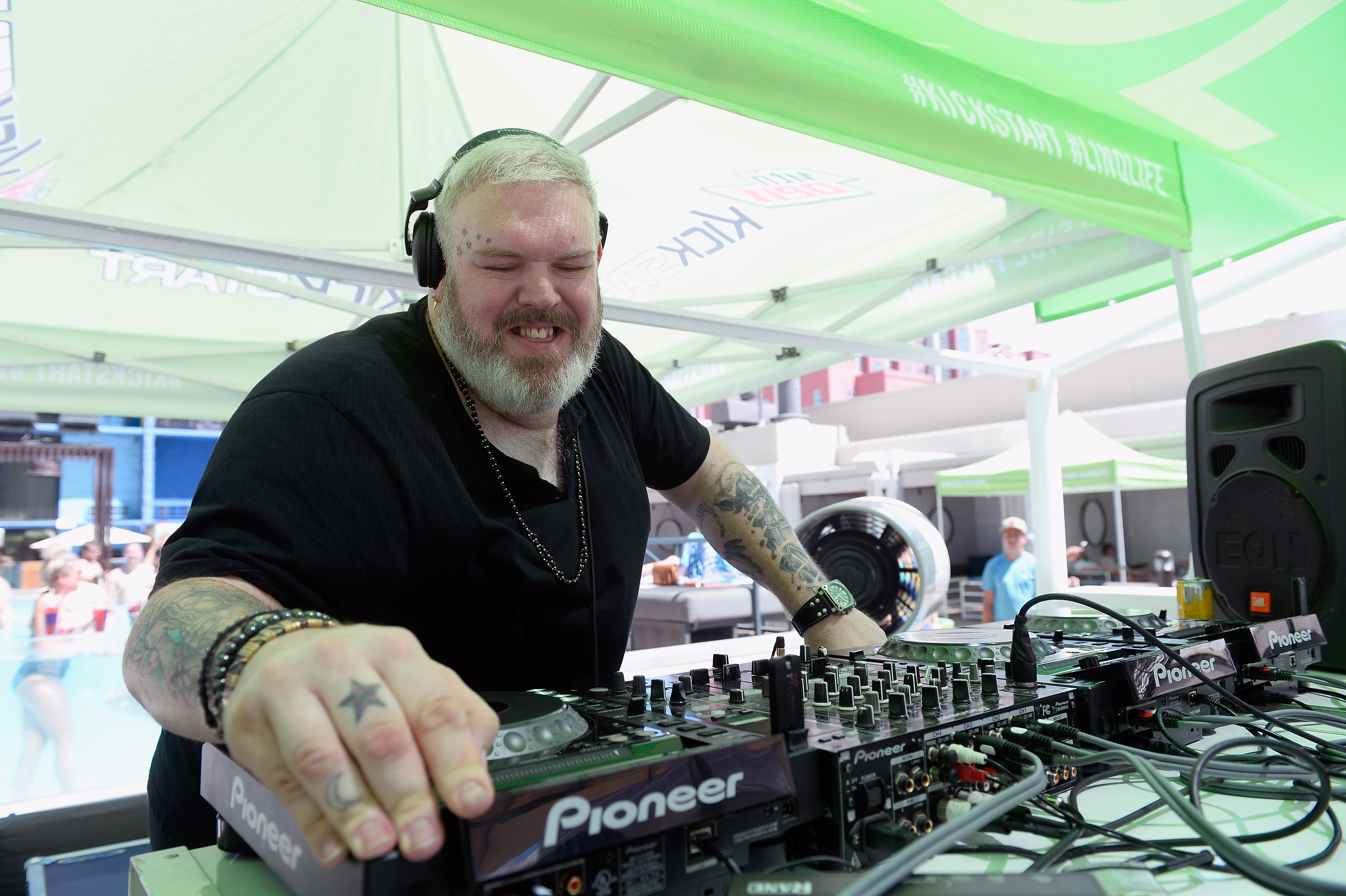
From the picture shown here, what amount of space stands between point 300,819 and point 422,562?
588 mm

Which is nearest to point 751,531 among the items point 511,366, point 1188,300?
point 511,366

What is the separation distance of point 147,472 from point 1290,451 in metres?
21.3

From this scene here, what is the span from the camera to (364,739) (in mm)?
413

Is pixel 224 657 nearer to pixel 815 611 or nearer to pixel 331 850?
pixel 331 850

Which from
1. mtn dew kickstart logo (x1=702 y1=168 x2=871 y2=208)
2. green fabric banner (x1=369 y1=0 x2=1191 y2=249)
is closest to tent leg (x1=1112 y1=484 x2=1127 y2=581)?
mtn dew kickstart logo (x1=702 y1=168 x2=871 y2=208)

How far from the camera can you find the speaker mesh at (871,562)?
2.06 metres

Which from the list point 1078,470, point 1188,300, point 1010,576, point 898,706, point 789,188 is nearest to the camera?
point 898,706

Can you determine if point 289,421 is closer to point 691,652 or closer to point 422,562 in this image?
point 422,562

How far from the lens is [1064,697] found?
860 mm

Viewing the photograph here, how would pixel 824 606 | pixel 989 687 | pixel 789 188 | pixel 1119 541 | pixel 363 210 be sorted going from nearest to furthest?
pixel 989 687, pixel 824 606, pixel 789 188, pixel 363 210, pixel 1119 541

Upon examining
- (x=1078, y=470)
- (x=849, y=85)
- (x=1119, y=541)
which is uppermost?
(x=849, y=85)

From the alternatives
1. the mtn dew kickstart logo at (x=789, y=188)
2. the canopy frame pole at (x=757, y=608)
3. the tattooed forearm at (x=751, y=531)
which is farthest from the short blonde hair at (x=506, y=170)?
the canopy frame pole at (x=757, y=608)

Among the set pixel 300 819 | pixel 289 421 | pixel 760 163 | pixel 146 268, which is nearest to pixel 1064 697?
pixel 300 819

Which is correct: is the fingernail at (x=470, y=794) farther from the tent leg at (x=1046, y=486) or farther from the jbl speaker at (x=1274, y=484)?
the tent leg at (x=1046, y=486)
